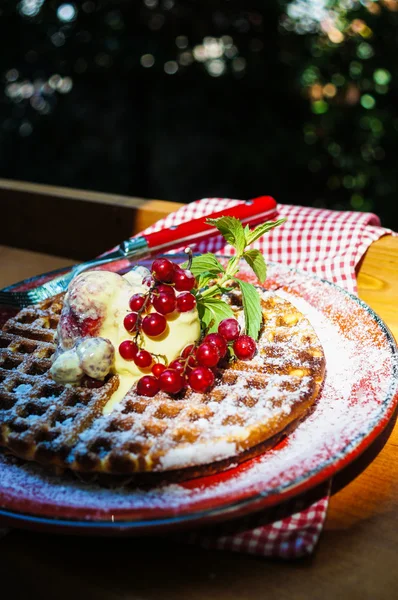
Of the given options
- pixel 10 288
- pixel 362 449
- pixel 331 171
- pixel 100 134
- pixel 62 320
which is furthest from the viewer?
pixel 100 134

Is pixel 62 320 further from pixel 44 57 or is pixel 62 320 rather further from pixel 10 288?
pixel 44 57

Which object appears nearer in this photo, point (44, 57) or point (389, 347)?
point (389, 347)

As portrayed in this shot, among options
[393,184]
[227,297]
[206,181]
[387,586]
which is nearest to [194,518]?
[387,586]

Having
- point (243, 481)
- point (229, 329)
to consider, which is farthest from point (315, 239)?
point (243, 481)

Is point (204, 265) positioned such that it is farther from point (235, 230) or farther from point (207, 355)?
point (207, 355)

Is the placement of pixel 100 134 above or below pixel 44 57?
below

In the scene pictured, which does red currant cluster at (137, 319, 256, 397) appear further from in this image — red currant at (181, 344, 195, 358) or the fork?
the fork
